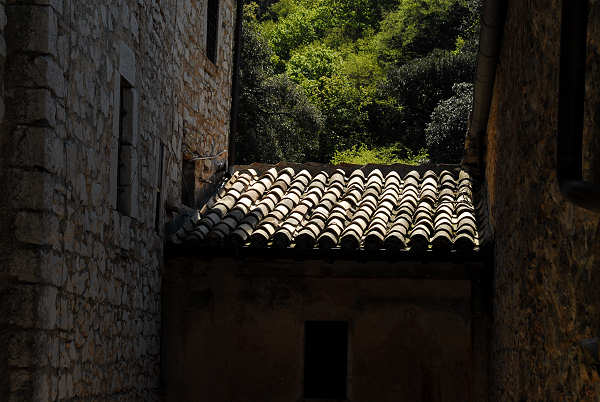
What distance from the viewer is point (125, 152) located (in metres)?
7.21

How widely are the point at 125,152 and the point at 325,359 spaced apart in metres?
3.39

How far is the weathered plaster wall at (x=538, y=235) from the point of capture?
11.5ft

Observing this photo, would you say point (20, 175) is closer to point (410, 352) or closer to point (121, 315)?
point (121, 315)

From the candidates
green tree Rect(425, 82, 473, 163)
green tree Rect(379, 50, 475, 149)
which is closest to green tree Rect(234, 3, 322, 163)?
green tree Rect(425, 82, 473, 163)

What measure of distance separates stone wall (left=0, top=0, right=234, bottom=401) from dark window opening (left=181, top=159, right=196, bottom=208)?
36.3 inches

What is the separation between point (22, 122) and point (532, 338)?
365 cm

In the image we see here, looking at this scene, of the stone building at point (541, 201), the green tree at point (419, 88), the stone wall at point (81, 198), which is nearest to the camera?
the stone building at point (541, 201)

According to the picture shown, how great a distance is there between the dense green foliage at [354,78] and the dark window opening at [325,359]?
47.7ft

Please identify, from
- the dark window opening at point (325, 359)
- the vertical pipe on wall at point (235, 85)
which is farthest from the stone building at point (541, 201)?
the vertical pipe on wall at point (235, 85)

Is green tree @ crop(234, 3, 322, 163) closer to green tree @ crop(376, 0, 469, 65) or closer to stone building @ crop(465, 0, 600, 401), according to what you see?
green tree @ crop(376, 0, 469, 65)

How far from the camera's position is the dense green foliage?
78.6ft

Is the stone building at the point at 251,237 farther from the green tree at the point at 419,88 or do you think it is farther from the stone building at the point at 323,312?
the green tree at the point at 419,88

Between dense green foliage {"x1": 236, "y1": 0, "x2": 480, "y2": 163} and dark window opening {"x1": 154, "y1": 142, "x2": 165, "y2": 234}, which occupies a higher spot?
dense green foliage {"x1": 236, "y1": 0, "x2": 480, "y2": 163}

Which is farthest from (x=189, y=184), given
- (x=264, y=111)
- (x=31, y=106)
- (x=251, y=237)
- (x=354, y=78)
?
(x=354, y=78)
